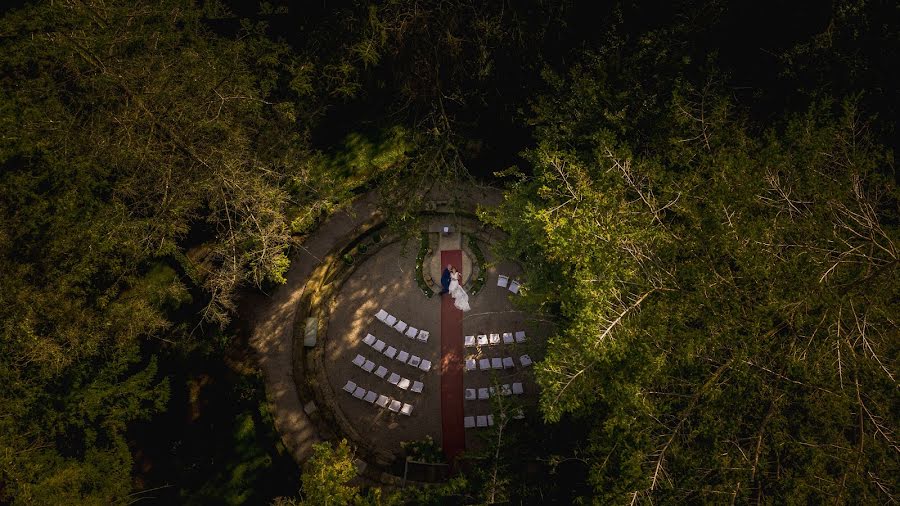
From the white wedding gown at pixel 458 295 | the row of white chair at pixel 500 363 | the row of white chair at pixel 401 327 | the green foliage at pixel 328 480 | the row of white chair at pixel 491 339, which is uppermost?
the white wedding gown at pixel 458 295

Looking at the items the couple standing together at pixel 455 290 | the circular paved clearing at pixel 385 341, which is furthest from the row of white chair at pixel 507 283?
the circular paved clearing at pixel 385 341

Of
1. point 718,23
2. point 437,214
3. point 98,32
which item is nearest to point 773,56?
point 718,23

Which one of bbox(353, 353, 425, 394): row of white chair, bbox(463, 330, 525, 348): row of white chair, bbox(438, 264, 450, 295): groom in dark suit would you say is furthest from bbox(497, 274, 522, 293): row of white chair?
bbox(353, 353, 425, 394): row of white chair

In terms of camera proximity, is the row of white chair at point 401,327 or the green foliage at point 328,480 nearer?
the green foliage at point 328,480

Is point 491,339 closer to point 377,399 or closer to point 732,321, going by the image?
point 377,399

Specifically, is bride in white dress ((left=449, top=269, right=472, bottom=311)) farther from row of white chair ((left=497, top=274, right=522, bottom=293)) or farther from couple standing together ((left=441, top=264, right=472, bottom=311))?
row of white chair ((left=497, top=274, right=522, bottom=293))

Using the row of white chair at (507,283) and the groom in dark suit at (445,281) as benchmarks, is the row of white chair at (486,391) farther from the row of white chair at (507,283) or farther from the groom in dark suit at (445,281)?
the groom in dark suit at (445,281)

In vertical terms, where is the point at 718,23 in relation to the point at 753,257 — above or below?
above

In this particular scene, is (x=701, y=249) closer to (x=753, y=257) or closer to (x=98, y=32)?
(x=753, y=257)
